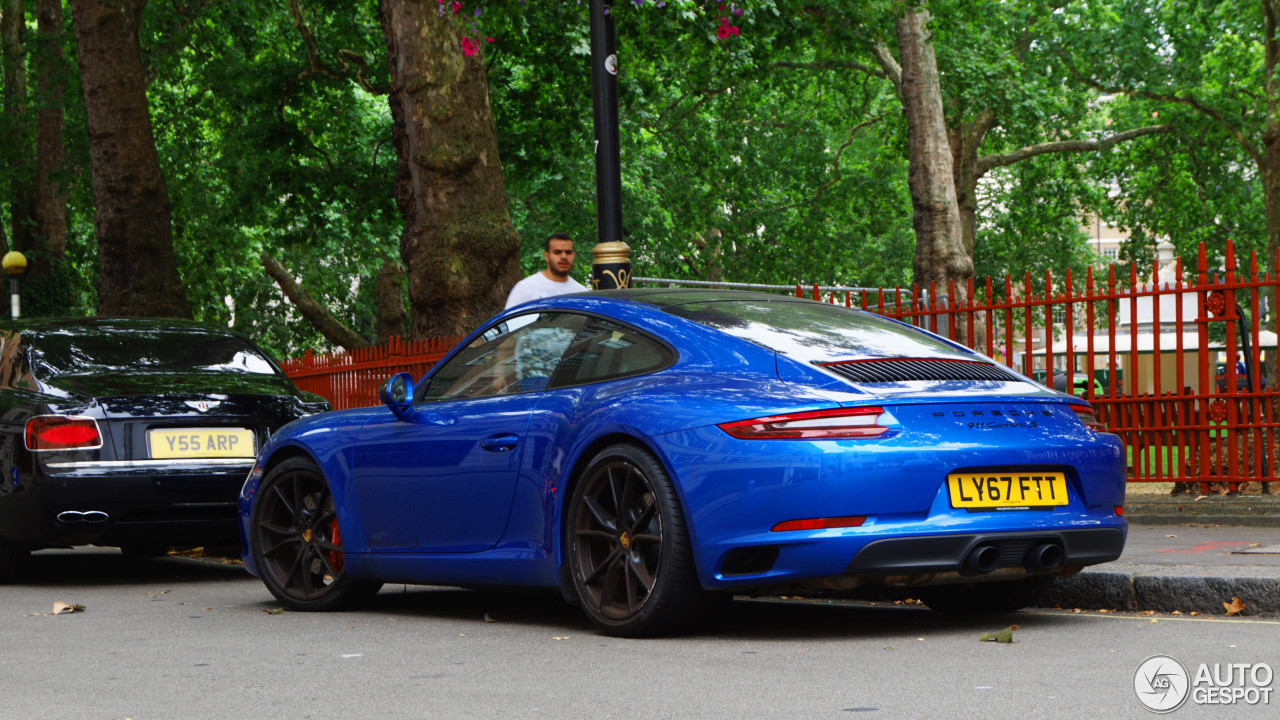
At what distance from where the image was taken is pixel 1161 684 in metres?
4.22

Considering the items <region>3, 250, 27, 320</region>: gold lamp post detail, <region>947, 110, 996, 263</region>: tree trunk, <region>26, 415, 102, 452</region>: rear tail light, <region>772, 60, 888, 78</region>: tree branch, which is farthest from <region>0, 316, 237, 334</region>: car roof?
<region>947, 110, 996, 263</region>: tree trunk

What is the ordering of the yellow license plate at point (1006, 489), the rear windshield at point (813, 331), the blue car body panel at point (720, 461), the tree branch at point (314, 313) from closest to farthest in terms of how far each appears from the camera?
the blue car body panel at point (720, 461) → the yellow license plate at point (1006, 489) → the rear windshield at point (813, 331) → the tree branch at point (314, 313)

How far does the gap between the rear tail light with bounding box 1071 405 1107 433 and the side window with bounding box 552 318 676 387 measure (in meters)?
1.49

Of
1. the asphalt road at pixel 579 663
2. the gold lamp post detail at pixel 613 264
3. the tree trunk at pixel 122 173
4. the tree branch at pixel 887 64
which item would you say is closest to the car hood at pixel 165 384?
the asphalt road at pixel 579 663

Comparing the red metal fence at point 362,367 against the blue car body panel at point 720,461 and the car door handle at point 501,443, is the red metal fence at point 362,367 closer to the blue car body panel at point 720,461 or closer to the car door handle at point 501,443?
the blue car body panel at point 720,461

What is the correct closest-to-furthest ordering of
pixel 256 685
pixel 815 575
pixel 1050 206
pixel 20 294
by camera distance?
pixel 256 685, pixel 815 575, pixel 20 294, pixel 1050 206

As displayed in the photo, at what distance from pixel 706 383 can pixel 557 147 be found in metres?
17.6

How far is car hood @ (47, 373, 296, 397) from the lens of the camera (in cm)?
823

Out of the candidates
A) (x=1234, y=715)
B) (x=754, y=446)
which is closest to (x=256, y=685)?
(x=754, y=446)

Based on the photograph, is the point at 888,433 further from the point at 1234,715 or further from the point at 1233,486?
the point at 1233,486

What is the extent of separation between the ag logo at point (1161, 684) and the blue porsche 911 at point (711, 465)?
644 mm

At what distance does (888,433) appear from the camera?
4898 millimetres

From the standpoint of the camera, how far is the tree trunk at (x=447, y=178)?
1095 cm

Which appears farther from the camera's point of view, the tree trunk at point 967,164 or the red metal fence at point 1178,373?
the tree trunk at point 967,164
